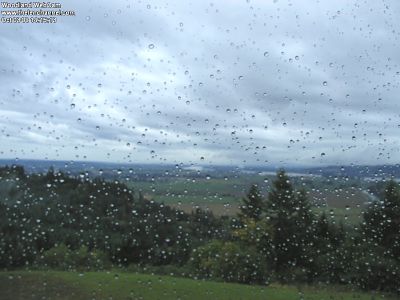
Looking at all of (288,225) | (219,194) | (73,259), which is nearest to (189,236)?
(219,194)

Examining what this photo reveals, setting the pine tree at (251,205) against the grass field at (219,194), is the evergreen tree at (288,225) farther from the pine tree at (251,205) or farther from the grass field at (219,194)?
the grass field at (219,194)

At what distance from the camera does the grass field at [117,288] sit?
9922mm

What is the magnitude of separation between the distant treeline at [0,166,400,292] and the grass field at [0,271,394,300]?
702 mm

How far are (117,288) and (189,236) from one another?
2499 millimetres

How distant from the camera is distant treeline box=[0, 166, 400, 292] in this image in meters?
10.5

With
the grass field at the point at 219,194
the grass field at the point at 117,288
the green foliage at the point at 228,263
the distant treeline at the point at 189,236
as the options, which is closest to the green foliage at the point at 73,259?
the distant treeline at the point at 189,236

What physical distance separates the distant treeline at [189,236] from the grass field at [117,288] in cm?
70

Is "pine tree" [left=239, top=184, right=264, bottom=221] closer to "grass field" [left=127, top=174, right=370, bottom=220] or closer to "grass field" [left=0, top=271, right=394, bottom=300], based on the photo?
"grass field" [left=127, top=174, right=370, bottom=220]

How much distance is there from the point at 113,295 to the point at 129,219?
186 centimetres

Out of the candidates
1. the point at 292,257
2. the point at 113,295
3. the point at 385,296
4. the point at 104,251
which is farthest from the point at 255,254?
the point at 113,295

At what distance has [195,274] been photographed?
14680 millimetres

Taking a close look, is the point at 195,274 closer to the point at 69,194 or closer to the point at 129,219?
the point at 129,219

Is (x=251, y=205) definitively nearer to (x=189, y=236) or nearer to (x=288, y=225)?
(x=288, y=225)

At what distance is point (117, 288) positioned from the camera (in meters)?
10.5
